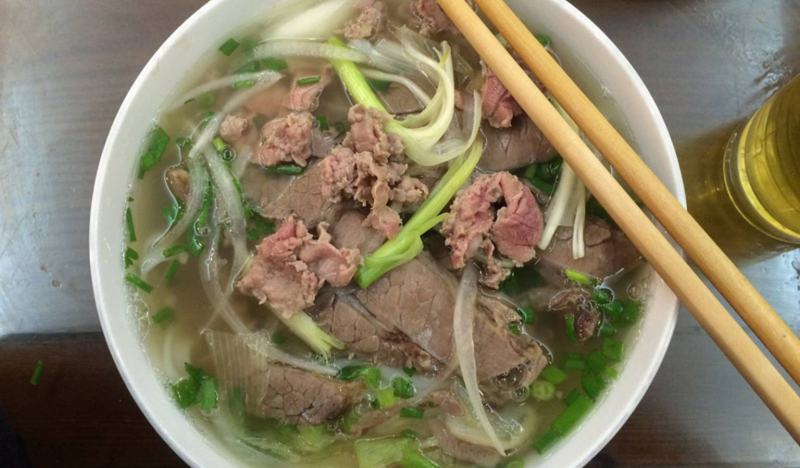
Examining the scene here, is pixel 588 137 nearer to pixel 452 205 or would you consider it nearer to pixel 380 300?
pixel 452 205

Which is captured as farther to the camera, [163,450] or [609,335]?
[163,450]

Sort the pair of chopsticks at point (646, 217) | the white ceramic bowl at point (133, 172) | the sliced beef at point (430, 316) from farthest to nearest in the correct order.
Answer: the sliced beef at point (430, 316), the white ceramic bowl at point (133, 172), the pair of chopsticks at point (646, 217)

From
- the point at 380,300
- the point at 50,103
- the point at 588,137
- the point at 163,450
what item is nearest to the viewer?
the point at 588,137

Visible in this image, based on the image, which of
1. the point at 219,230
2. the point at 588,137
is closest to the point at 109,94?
the point at 219,230

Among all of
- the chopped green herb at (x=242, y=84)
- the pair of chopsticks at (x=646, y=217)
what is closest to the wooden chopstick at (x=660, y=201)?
the pair of chopsticks at (x=646, y=217)

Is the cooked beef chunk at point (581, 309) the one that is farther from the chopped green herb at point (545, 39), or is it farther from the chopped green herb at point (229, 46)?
the chopped green herb at point (229, 46)

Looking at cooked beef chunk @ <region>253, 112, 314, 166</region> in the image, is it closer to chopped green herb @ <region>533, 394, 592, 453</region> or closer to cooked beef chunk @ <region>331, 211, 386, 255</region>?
cooked beef chunk @ <region>331, 211, 386, 255</region>
